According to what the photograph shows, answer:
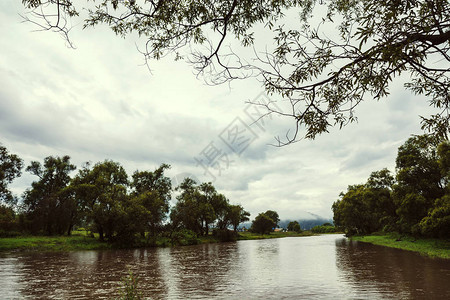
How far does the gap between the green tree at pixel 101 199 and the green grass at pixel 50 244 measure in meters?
2.19

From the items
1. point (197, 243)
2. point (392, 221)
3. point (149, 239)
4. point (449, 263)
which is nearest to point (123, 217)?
point (149, 239)

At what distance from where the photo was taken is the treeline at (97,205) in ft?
126

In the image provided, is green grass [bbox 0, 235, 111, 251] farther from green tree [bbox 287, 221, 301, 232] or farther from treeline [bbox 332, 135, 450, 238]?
green tree [bbox 287, 221, 301, 232]

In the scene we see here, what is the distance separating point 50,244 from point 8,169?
11769mm

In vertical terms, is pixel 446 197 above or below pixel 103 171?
below

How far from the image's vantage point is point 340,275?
14.8 meters

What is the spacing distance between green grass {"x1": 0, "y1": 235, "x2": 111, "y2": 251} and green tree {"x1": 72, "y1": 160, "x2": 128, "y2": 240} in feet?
7.17

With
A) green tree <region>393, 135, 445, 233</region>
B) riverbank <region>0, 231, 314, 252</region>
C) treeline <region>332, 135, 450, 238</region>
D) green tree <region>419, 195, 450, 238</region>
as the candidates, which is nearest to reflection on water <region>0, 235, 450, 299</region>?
green tree <region>419, 195, 450, 238</region>

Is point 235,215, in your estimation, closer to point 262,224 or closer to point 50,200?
point 262,224

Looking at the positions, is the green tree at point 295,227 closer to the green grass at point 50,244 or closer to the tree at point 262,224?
the tree at point 262,224

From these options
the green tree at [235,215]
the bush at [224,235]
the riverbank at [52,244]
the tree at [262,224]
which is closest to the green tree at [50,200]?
the riverbank at [52,244]

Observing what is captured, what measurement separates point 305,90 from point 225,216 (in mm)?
69346

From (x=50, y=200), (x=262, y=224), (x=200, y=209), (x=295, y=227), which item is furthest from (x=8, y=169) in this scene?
(x=295, y=227)

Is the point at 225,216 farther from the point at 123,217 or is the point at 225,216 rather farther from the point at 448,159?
→ the point at 448,159
